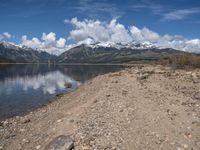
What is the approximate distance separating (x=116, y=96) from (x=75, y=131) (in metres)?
10.3

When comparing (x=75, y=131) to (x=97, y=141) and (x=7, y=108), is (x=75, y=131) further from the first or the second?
(x=7, y=108)

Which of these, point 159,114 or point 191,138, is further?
point 159,114

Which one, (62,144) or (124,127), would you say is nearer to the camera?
(62,144)

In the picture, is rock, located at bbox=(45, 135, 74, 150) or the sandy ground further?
the sandy ground

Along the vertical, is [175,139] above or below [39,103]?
above

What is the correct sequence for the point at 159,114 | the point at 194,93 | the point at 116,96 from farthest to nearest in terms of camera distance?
the point at 194,93, the point at 116,96, the point at 159,114

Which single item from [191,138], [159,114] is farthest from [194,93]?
[191,138]

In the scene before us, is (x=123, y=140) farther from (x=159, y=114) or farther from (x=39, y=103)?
(x=39, y=103)

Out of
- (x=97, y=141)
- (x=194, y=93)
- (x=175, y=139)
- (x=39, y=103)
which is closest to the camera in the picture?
(x=97, y=141)

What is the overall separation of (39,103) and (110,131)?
3313 cm

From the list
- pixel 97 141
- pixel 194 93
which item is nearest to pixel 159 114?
pixel 97 141

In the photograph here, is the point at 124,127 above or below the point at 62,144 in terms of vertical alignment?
above

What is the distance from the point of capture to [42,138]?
19891 mm

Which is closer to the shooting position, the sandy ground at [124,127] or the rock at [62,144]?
the rock at [62,144]
